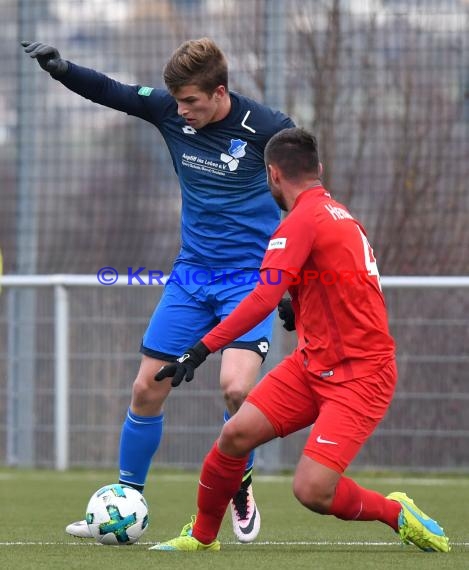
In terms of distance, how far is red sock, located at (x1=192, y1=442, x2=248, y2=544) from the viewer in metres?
5.39

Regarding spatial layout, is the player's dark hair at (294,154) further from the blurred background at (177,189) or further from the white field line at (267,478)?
the blurred background at (177,189)

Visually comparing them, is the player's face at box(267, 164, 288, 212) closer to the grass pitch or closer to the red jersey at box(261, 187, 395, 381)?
the red jersey at box(261, 187, 395, 381)

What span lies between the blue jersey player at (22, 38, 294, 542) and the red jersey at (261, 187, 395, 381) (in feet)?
3.11

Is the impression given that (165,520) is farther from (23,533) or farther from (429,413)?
(429,413)

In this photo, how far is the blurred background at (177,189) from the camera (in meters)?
10.1

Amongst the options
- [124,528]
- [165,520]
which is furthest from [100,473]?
[124,528]

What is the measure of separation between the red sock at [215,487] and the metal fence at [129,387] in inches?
175

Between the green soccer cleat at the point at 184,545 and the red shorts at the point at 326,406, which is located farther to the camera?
the green soccer cleat at the point at 184,545

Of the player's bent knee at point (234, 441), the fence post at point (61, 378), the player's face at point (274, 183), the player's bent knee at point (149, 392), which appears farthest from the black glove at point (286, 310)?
the fence post at point (61, 378)

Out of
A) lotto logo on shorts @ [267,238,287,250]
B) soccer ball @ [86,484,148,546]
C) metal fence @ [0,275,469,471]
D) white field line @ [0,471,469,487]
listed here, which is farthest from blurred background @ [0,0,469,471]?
lotto logo on shorts @ [267,238,287,250]

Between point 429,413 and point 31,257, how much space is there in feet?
10.4

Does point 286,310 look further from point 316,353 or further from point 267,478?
point 267,478

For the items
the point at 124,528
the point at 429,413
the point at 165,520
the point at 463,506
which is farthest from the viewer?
the point at 429,413

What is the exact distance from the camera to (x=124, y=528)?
5758 millimetres
